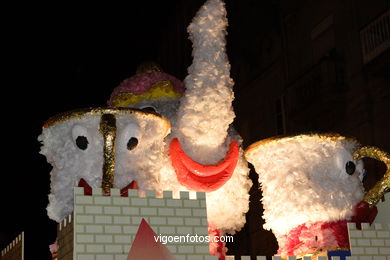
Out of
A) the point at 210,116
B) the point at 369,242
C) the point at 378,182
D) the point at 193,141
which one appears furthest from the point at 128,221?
the point at 378,182

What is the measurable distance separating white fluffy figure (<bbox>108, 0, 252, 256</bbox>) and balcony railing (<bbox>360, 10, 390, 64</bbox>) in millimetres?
2858

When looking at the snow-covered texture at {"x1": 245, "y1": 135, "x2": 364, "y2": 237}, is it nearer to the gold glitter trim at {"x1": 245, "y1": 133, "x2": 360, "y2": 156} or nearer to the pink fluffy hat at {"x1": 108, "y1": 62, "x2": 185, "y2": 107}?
the gold glitter trim at {"x1": 245, "y1": 133, "x2": 360, "y2": 156}

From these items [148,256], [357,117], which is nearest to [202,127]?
[148,256]

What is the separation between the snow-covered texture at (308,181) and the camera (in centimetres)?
443

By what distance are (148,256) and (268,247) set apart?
5381 millimetres

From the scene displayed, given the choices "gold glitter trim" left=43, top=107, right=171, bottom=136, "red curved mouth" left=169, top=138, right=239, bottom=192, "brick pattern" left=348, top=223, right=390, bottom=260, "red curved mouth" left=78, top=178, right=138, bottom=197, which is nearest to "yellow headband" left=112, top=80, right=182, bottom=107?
"red curved mouth" left=169, top=138, right=239, bottom=192

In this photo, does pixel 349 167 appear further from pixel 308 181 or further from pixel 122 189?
pixel 122 189

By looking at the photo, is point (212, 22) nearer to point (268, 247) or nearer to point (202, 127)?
point (202, 127)

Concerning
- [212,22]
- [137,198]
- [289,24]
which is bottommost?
[137,198]

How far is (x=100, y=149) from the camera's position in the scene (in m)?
4.17

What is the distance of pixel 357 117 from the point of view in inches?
308

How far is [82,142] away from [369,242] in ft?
4.82

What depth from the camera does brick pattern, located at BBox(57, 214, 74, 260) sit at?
12.5ft

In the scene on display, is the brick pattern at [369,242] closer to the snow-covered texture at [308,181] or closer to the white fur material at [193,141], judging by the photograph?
the snow-covered texture at [308,181]
